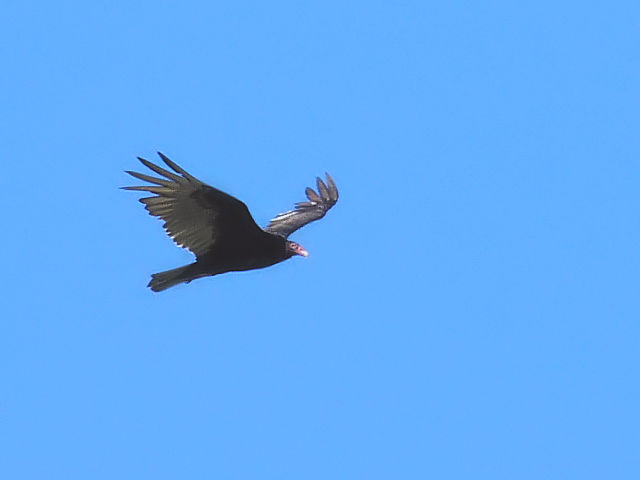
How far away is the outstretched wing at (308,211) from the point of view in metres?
16.6

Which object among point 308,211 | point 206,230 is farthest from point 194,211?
point 308,211

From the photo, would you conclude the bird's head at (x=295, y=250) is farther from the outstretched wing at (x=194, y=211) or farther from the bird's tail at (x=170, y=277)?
the bird's tail at (x=170, y=277)

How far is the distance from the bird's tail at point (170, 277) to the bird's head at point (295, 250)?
1.19m

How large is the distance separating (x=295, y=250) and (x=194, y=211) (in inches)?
66.0

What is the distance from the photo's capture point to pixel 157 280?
Result: 14.2 meters

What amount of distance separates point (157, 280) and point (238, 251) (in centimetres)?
93

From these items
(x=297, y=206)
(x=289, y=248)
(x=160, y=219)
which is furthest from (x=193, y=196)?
(x=297, y=206)

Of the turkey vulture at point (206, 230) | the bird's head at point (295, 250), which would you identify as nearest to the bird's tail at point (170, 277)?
the turkey vulture at point (206, 230)

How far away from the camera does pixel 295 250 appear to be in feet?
49.3

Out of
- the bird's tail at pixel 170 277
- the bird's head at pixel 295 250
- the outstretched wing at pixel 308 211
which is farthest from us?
the outstretched wing at pixel 308 211

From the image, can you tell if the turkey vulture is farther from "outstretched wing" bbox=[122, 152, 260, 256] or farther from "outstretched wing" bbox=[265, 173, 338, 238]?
"outstretched wing" bbox=[265, 173, 338, 238]

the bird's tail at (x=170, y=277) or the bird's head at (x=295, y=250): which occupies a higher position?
the bird's head at (x=295, y=250)

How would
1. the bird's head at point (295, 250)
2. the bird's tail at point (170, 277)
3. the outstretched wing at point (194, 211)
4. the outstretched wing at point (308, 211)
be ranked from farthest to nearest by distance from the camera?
the outstretched wing at point (308, 211) < the bird's head at point (295, 250) < the bird's tail at point (170, 277) < the outstretched wing at point (194, 211)

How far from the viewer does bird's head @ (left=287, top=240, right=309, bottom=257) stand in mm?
14945
